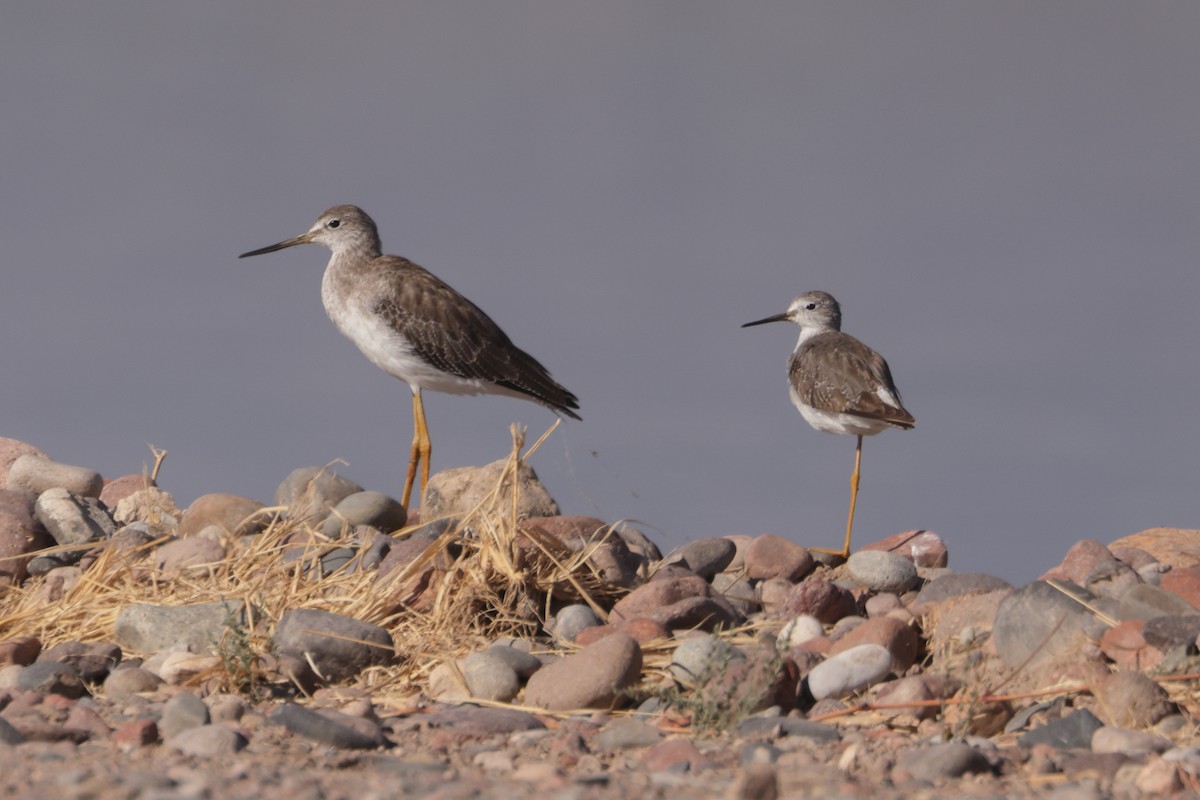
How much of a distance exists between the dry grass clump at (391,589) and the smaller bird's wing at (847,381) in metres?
4.07

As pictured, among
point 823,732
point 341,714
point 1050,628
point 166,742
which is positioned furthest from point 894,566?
point 166,742

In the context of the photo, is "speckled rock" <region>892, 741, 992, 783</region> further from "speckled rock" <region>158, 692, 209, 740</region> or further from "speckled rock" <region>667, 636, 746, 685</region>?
"speckled rock" <region>158, 692, 209, 740</region>

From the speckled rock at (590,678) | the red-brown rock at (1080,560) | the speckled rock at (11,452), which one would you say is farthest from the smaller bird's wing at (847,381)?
the speckled rock at (11,452)

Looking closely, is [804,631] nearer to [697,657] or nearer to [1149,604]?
[697,657]

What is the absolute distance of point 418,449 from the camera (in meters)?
11.5

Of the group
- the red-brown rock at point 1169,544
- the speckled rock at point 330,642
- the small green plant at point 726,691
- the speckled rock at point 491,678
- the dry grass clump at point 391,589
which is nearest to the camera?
the small green plant at point 726,691

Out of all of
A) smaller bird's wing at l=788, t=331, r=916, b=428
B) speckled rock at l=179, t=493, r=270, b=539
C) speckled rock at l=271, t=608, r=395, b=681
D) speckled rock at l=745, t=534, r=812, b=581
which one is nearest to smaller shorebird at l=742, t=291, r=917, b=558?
smaller bird's wing at l=788, t=331, r=916, b=428

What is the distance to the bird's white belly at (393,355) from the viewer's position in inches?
448

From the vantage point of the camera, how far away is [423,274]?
12.1 meters

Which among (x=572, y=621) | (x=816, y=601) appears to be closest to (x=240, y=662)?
(x=572, y=621)

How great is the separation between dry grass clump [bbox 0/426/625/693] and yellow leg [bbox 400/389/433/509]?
8.92 feet

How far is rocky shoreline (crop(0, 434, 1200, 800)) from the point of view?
4914 millimetres

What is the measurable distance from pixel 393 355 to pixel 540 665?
17.6 ft

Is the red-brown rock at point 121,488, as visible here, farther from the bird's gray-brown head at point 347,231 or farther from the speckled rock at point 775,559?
the speckled rock at point 775,559
